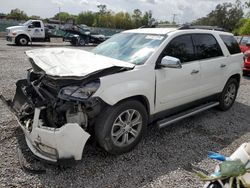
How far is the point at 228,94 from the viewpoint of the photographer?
17.9 ft

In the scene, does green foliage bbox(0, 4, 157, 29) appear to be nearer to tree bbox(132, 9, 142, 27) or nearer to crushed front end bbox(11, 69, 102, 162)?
tree bbox(132, 9, 142, 27)

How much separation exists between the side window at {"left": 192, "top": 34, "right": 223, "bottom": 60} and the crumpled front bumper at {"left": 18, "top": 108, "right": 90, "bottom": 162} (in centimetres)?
274

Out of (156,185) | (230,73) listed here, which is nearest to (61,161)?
(156,185)

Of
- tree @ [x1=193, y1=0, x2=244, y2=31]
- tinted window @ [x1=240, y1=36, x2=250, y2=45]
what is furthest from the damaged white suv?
tree @ [x1=193, y1=0, x2=244, y2=31]

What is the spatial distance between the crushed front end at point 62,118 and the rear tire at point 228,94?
3330 millimetres

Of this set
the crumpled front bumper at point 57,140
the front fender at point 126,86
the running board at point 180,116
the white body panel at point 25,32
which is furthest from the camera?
the white body panel at point 25,32

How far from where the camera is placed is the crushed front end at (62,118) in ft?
8.98

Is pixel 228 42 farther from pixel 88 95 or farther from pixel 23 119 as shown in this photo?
pixel 23 119

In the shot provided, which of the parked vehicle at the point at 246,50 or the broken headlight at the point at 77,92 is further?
the parked vehicle at the point at 246,50

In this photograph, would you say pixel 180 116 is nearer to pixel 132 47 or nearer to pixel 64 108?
pixel 132 47

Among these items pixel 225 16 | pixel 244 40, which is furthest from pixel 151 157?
pixel 225 16

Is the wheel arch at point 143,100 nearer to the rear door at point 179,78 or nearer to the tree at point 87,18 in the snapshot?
the rear door at point 179,78

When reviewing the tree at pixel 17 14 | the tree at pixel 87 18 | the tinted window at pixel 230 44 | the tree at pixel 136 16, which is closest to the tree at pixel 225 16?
the tree at pixel 136 16

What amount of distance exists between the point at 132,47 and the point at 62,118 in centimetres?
170
